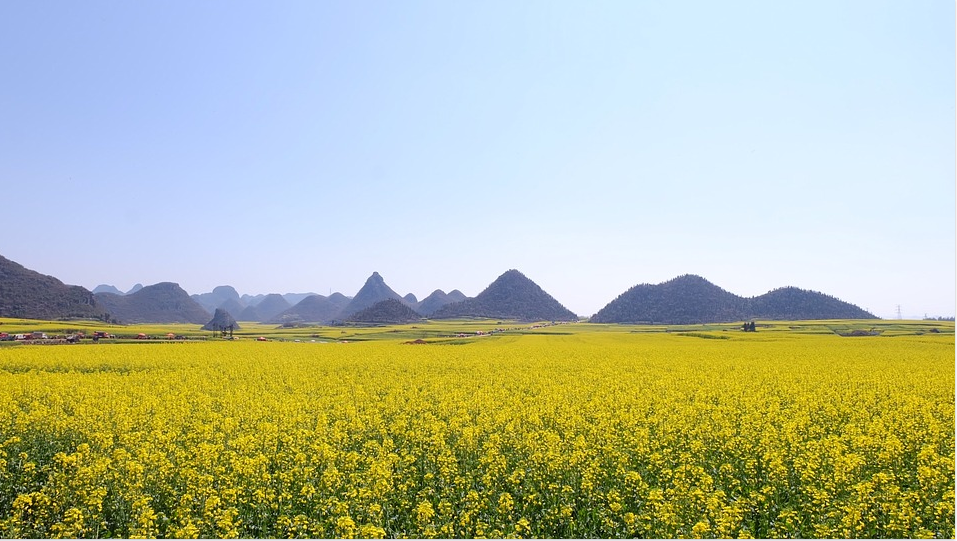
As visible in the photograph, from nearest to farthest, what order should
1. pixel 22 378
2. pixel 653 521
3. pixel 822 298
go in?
pixel 653 521 → pixel 22 378 → pixel 822 298

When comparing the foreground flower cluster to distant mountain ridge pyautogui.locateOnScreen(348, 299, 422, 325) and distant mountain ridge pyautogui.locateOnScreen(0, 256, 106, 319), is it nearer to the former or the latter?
distant mountain ridge pyautogui.locateOnScreen(0, 256, 106, 319)

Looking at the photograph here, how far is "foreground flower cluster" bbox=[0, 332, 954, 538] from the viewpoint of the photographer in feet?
24.5

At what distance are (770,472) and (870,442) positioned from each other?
3.07 meters

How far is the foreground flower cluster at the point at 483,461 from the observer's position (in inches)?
294

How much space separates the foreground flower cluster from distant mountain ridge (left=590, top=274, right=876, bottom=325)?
16354 centimetres

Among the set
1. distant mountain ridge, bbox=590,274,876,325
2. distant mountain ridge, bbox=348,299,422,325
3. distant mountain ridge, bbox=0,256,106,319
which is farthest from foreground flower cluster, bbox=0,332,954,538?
distant mountain ridge, bbox=590,274,876,325

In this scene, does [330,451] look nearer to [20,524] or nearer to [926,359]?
[20,524]

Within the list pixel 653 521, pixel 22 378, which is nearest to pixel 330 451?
pixel 653 521

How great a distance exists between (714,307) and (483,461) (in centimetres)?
19324

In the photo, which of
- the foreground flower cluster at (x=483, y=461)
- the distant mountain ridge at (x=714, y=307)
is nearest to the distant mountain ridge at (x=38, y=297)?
the foreground flower cluster at (x=483, y=461)

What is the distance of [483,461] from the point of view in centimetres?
927

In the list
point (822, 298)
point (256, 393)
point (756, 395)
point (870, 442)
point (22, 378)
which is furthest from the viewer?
point (822, 298)

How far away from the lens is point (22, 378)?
66.2ft

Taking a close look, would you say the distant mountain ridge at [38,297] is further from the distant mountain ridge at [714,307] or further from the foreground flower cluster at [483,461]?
the distant mountain ridge at [714,307]
